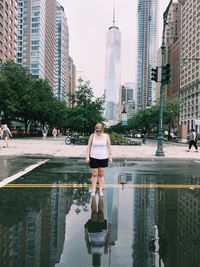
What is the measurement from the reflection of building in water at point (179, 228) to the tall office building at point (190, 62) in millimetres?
123387

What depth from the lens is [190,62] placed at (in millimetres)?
145250

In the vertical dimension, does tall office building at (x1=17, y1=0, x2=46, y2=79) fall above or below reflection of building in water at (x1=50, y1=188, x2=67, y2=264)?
above

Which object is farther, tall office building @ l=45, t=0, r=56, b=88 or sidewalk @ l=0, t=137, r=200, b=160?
tall office building @ l=45, t=0, r=56, b=88

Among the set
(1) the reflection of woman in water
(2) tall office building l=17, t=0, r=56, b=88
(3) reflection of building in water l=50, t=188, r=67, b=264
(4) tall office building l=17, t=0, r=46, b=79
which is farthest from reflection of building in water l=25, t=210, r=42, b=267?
(4) tall office building l=17, t=0, r=46, b=79

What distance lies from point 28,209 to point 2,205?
2.02 feet

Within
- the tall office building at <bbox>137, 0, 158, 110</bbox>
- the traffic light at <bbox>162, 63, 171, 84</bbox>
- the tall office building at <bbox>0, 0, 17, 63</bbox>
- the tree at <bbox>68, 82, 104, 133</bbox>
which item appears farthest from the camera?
the tall office building at <bbox>137, 0, 158, 110</bbox>

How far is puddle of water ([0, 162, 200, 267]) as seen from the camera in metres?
4.37

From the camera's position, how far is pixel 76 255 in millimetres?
4430

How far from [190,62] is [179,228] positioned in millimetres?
146586

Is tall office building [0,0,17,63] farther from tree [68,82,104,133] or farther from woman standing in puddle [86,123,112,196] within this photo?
woman standing in puddle [86,123,112,196]

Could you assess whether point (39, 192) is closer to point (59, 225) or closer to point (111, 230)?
point (59, 225)

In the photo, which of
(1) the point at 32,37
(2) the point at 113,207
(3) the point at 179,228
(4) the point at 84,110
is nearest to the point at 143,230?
(3) the point at 179,228

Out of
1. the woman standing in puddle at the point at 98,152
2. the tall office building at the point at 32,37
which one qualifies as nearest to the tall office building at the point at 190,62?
the tall office building at the point at 32,37

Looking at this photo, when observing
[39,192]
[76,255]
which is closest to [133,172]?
[39,192]
